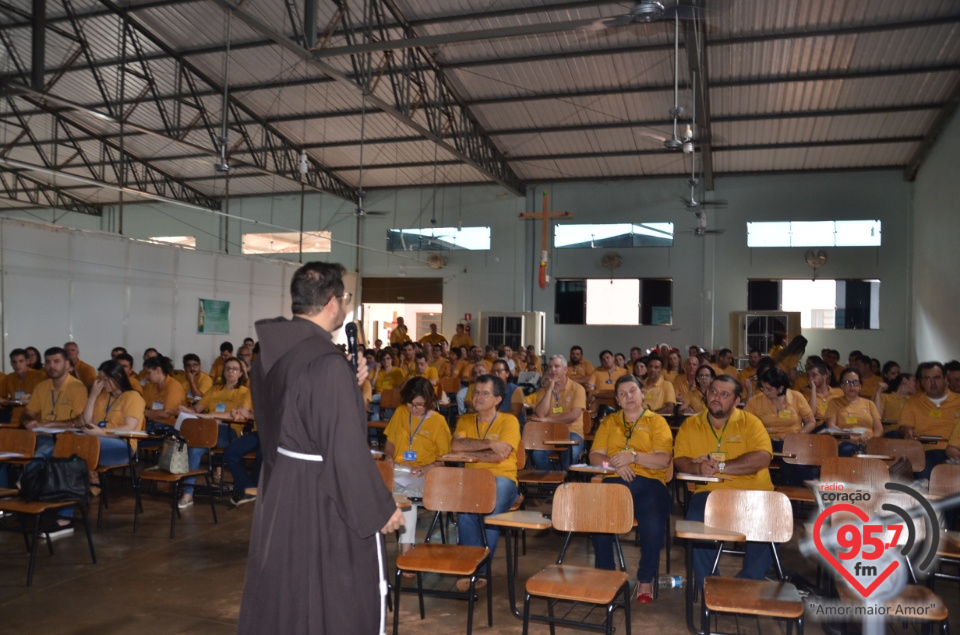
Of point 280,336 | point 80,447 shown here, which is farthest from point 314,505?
point 80,447

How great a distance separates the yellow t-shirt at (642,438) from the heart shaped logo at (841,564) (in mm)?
1868

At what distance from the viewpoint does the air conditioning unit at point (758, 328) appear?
1556cm

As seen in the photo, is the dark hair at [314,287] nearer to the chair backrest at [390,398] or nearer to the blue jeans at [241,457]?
the blue jeans at [241,457]

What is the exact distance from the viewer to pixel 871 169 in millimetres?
15312

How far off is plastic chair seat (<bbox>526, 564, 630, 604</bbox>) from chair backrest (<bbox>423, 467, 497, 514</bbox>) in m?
0.54

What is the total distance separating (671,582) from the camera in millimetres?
4324

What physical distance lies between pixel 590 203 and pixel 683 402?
951cm

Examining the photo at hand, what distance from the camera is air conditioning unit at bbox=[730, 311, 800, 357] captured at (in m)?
15.6

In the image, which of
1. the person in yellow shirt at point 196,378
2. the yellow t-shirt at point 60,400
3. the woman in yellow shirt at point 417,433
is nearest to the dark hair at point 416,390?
the woman in yellow shirt at point 417,433

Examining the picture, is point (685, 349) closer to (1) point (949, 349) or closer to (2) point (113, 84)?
(1) point (949, 349)

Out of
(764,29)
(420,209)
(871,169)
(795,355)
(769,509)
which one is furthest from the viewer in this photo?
(420,209)

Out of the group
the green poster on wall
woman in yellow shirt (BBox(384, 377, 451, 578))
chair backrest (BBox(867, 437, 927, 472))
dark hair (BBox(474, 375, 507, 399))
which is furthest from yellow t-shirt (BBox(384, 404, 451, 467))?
the green poster on wall

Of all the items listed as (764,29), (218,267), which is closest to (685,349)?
(764,29)

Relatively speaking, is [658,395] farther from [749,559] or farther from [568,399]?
[749,559]
